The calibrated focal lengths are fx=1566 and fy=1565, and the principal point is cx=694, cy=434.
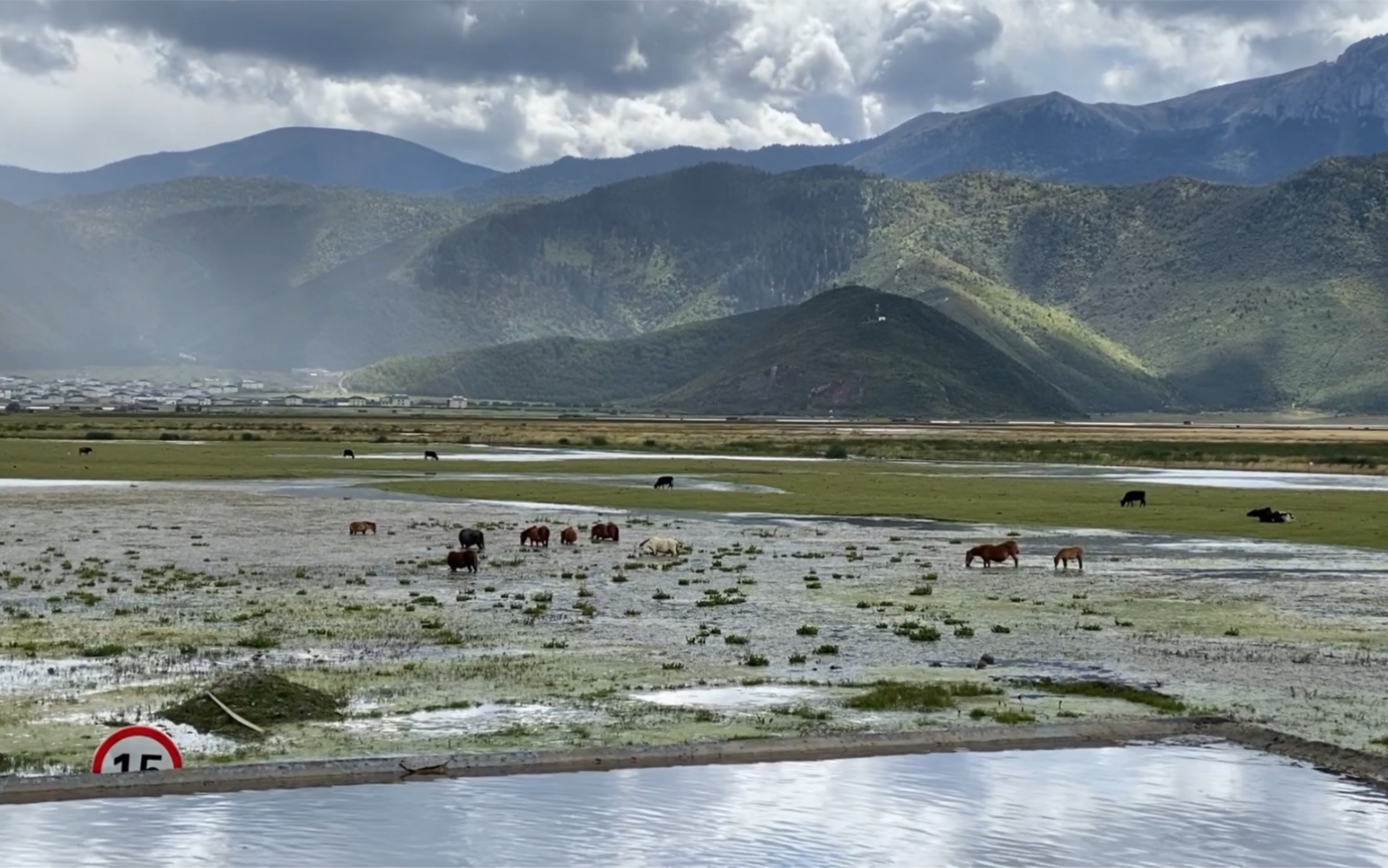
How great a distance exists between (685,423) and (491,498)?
11959 cm

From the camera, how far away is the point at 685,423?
189 m

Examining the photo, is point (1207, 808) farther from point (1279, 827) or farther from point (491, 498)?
point (491, 498)

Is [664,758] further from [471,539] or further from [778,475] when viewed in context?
[778,475]

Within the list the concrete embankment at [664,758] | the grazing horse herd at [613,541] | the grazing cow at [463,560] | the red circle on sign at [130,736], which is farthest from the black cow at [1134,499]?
the red circle on sign at [130,736]

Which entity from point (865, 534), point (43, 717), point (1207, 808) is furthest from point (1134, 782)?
point (865, 534)

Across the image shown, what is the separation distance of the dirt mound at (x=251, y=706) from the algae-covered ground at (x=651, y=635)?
226mm

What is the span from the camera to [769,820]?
16.5 metres

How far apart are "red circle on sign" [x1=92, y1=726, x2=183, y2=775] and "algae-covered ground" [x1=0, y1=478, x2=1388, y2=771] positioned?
70 cm

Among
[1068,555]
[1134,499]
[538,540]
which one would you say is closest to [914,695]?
[1068,555]

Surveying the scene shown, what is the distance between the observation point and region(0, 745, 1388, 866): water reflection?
15.1 m

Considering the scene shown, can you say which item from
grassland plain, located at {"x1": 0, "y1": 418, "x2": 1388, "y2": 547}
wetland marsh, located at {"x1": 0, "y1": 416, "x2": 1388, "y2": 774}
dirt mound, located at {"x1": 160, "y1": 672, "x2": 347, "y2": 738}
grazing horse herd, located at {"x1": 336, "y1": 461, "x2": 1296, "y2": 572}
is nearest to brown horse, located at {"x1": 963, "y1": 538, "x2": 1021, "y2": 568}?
grazing horse herd, located at {"x1": 336, "y1": 461, "x2": 1296, "y2": 572}

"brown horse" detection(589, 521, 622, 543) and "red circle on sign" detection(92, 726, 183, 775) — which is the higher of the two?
"brown horse" detection(589, 521, 622, 543)

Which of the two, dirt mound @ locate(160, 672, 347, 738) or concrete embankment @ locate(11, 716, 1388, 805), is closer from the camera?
concrete embankment @ locate(11, 716, 1388, 805)

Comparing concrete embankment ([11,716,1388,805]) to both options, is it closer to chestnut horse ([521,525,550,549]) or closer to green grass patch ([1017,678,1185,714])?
green grass patch ([1017,678,1185,714])
